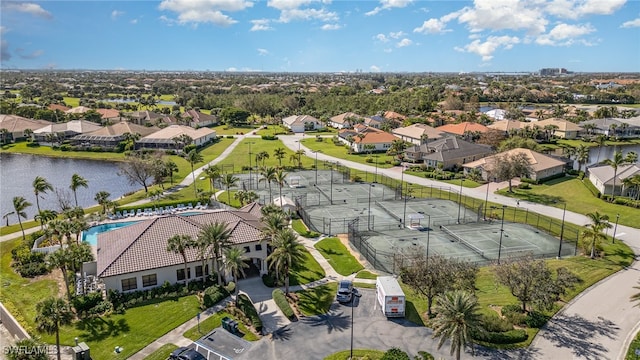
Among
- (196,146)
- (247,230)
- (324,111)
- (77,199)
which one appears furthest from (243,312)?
(324,111)

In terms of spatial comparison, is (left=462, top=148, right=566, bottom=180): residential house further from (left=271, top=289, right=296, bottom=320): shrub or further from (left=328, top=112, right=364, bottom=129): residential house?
(left=328, top=112, right=364, bottom=129): residential house

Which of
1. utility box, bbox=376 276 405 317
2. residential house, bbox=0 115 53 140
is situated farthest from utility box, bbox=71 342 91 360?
residential house, bbox=0 115 53 140

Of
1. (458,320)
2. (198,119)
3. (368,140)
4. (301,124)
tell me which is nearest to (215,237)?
(458,320)

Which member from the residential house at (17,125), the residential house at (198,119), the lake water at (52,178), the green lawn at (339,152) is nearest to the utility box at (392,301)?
the lake water at (52,178)

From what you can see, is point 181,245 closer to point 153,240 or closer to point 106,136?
point 153,240

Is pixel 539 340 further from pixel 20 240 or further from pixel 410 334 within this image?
pixel 20 240
